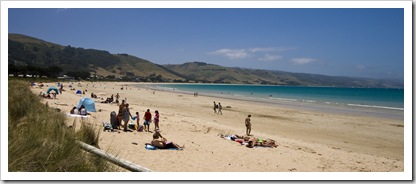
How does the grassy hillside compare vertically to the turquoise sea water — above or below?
above

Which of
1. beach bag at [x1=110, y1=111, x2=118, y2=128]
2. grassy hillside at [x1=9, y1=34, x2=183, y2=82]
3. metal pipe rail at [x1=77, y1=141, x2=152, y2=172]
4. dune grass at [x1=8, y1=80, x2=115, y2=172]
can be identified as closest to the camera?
dune grass at [x1=8, y1=80, x2=115, y2=172]

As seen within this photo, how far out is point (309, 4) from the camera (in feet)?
16.4

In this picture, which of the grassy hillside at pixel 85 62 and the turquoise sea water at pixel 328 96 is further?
the grassy hillside at pixel 85 62

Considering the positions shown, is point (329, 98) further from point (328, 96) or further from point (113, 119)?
point (113, 119)

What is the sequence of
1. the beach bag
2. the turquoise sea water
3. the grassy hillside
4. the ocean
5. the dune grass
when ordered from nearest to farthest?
the dune grass
the beach bag
the ocean
the turquoise sea water
the grassy hillside

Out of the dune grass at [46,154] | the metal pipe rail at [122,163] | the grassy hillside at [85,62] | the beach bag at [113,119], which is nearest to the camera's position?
the dune grass at [46,154]

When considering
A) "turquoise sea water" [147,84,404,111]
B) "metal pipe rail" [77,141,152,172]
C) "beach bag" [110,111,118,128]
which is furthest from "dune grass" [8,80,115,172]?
"turquoise sea water" [147,84,404,111]

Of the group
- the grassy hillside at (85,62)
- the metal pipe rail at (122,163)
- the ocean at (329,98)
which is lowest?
the ocean at (329,98)

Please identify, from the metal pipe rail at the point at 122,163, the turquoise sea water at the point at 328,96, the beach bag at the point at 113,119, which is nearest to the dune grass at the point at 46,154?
the metal pipe rail at the point at 122,163

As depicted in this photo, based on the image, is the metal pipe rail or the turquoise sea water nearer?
the metal pipe rail

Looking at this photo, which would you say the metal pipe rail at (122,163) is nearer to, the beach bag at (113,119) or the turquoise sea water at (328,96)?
the beach bag at (113,119)

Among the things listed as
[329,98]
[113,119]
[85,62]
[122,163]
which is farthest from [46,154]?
[85,62]

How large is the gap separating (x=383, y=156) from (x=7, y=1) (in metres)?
11.5

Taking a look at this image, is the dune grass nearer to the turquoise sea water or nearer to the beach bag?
the beach bag
